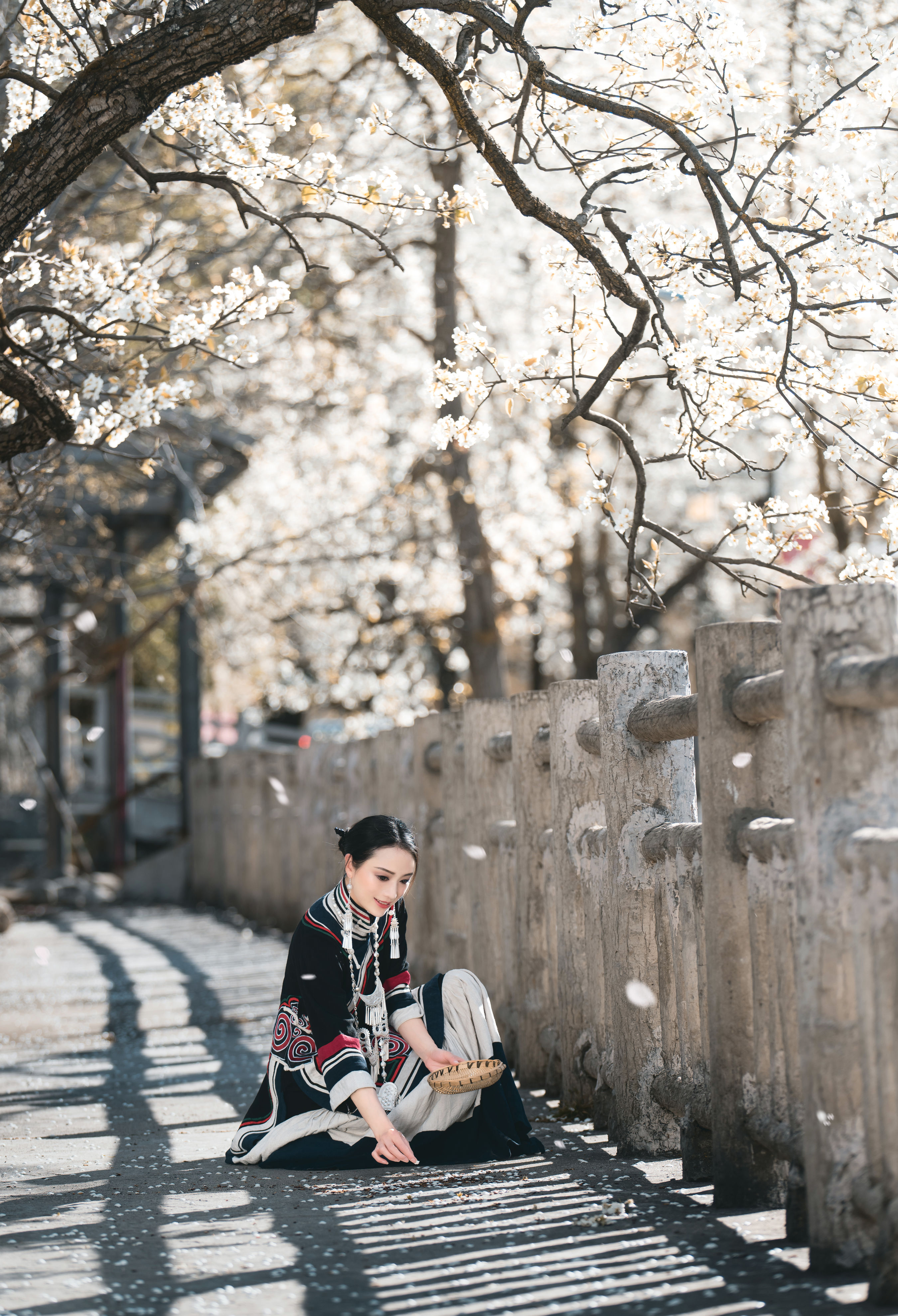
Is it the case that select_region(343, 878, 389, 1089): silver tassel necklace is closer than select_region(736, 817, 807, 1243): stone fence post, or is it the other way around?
select_region(736, 817, 807, 1243): stone fence post

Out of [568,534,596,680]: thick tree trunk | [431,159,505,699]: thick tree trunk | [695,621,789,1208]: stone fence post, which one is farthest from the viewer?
[568,534,596,680]: thick tree trunk

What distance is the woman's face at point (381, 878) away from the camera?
404 cm

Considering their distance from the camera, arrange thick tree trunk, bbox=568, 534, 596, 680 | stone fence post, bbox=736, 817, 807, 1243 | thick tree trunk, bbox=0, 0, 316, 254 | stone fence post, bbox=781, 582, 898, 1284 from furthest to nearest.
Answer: thick tree trunk, bbox=568, 534, 596, 680 → thick tree trunk, bbox=0, 0, 316, 254 → stone fence post, bbox=736, 817, 807, 1243 → stone fence post, bbox=781, 582, 898, 1284

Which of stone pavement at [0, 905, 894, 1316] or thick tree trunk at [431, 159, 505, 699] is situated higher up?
thick tree trunk at [431, 159, 505, 699]

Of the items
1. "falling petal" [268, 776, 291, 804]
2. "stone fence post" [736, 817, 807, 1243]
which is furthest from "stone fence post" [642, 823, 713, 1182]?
"falling petal" [268, 776, 291, 804]

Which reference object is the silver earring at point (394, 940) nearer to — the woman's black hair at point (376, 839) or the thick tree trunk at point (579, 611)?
the woman's black hair at point (376, 839)

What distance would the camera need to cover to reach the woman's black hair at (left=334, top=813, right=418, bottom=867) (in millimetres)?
4043

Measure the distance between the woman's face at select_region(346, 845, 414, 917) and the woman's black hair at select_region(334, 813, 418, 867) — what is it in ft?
0.04

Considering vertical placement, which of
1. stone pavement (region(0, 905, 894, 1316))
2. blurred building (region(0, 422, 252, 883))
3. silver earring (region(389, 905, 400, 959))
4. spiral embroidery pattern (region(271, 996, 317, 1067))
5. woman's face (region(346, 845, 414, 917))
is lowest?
stone pavement (region(0, 905, 894, 1316))

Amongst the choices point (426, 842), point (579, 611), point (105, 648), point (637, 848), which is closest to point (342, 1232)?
point (637, 848)

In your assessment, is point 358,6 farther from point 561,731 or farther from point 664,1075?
point 664,1075

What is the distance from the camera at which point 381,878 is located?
13.3ft

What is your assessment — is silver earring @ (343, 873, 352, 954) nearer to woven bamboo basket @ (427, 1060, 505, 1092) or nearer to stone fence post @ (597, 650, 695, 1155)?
woven bamboo basket @ (427, 1060, 505, 1092)

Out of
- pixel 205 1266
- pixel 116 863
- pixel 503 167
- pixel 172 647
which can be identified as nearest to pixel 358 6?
pixel 503 167
